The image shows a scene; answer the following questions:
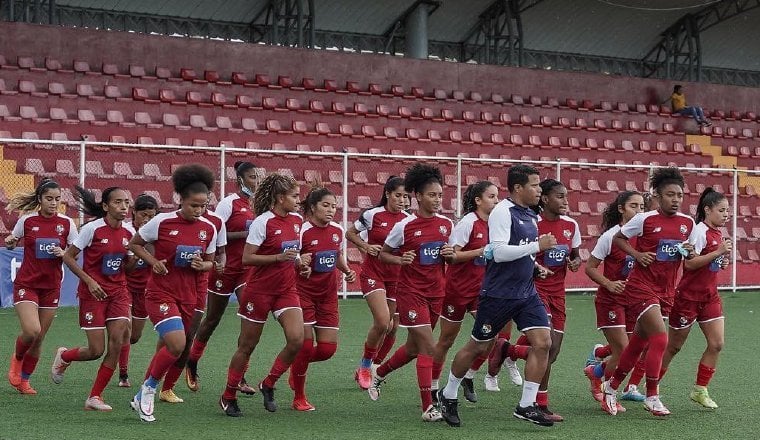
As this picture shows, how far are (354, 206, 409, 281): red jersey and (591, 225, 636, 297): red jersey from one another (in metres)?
1.71

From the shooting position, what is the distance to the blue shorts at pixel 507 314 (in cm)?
795

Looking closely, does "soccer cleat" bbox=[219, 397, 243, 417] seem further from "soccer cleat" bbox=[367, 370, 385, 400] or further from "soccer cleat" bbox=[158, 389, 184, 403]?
"soccer cleat" bbox=[367, 370, 385, 400]

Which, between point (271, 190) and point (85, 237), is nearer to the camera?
point (271, 190)

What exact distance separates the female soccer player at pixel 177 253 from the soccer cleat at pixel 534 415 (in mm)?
2370

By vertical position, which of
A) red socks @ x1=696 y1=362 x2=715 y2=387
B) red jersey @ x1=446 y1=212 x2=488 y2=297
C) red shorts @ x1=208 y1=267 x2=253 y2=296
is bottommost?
red socks @ x1=696 y1=362 x2=715 y2=387

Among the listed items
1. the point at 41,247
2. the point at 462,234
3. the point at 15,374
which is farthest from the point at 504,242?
the point at 15,374

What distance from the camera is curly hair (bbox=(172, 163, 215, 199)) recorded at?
837cm

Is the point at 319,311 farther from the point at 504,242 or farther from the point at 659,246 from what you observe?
the point at 659,246

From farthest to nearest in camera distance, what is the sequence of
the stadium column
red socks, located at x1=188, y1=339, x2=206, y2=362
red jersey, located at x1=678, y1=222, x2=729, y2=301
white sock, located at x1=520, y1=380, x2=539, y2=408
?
the stadium column, red socks, located at x1=188, y1=339, x2=206, y2=362, red jersey, located at x1=678, y1=222, x2=729, y2=301, white sock, located at x1=520, y1=380, x2=539, y2=408

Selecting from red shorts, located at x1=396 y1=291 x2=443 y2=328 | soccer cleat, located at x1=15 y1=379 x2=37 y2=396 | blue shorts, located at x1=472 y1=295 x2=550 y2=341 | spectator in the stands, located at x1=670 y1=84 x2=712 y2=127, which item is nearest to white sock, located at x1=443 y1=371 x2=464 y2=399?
blue shorts, located at x1=472 y1=295 x2=550 y2=341

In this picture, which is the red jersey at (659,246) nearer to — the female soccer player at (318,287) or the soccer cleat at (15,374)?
the female soccer player at (318,287)

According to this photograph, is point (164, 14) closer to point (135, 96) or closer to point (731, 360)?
point (135, 96)

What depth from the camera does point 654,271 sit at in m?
8.90

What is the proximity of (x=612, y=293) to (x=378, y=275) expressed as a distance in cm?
204
